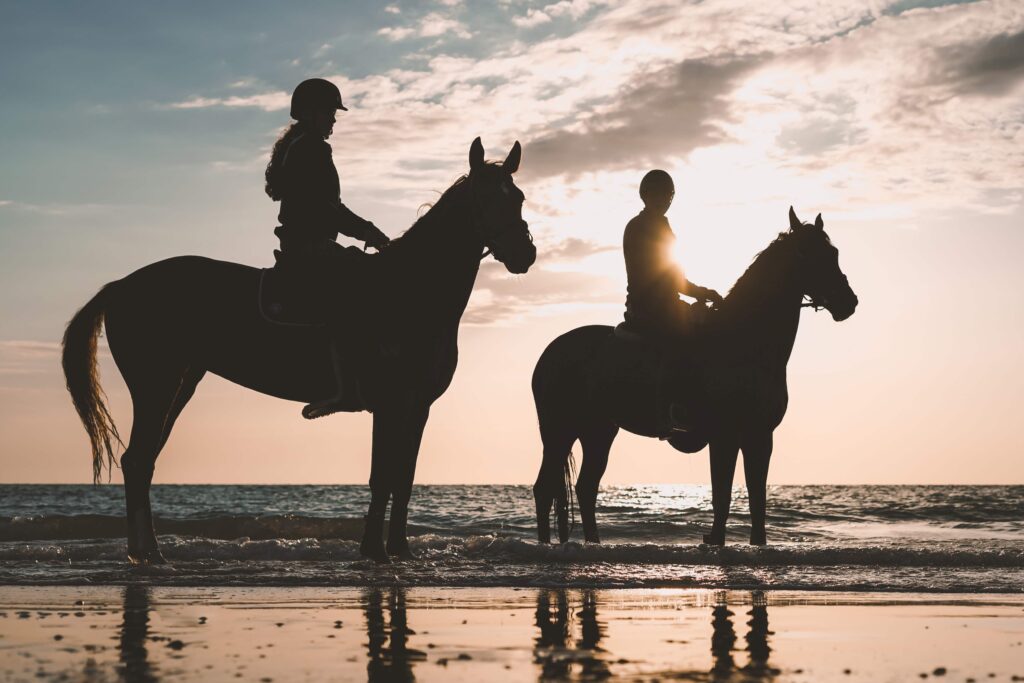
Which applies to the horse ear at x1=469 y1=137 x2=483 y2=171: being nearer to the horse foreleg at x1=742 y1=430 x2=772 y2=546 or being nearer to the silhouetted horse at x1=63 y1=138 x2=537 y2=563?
the silhouetted horse at x1=63 y1=138 x2=537 y2=563

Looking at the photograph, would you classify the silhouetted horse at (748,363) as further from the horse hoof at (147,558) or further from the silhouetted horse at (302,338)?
the horse hoof at (147,558)

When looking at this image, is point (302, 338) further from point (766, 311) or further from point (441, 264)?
point (766, 311)

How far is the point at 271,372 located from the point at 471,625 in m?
4.00

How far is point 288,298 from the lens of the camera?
9.42m

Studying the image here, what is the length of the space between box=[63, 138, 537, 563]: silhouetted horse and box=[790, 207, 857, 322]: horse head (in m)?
3.45

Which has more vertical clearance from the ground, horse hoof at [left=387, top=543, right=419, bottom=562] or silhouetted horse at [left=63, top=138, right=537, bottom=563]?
silhouetted horse at [left=63, top=138, right=537, bottom=563]

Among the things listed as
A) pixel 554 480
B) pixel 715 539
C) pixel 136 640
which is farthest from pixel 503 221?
pixel 136 640

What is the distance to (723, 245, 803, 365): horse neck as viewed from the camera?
36.8 ft

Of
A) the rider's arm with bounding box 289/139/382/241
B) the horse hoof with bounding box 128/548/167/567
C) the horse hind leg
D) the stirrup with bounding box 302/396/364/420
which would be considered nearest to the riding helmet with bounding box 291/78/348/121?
the rider's arm with bounding box 289/139/382/241

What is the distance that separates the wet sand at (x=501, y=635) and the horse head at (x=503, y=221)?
8.68 feet

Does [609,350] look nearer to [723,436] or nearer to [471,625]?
[723,436]

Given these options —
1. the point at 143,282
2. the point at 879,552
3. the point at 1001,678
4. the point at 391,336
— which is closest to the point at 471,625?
the point at 1001,678

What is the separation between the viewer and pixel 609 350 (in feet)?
38.9

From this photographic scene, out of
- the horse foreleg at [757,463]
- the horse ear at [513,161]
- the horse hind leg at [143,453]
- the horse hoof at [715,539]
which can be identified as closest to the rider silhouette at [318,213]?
the horse ear at [513,161]
